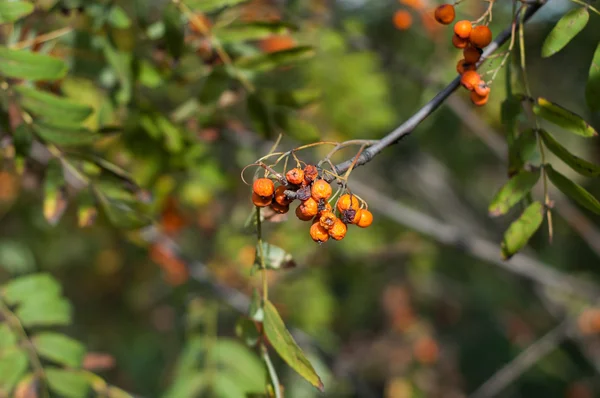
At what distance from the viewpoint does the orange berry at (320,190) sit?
3.03ft

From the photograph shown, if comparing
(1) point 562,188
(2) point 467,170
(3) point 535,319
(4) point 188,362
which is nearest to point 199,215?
(4) point 188,362

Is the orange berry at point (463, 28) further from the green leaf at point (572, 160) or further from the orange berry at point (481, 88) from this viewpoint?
the green leaf at point (572, 160)

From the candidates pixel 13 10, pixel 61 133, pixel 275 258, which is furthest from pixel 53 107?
pixel 275 258

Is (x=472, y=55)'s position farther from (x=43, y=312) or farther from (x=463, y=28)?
(x=43, y=312)

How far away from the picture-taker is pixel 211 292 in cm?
282

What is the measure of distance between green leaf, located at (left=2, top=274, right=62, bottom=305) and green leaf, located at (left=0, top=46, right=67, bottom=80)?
86cm

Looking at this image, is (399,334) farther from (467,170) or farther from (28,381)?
(28,381)

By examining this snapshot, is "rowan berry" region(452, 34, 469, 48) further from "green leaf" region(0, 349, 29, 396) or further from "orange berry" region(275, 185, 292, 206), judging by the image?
"green leaf" region(0, 349, 29, 396)

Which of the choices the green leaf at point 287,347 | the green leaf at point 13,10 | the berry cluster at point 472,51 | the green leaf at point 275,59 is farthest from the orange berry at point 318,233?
the green leaf at point 13,10

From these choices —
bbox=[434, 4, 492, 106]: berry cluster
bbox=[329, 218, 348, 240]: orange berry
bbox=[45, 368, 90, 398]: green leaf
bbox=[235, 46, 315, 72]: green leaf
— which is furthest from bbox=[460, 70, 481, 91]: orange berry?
bbox=[45, 368, 90, 398]: green leaf

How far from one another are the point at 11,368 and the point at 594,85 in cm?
175

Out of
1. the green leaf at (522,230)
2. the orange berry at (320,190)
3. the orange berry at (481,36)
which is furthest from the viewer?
the green leaf at (522,230)

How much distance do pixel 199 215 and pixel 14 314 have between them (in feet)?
4.77

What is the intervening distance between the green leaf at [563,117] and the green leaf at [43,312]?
1632 millimetres
